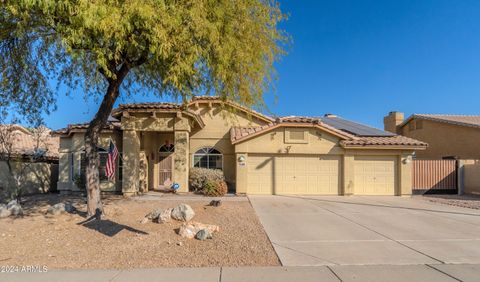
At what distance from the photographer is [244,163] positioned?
54.9 feet

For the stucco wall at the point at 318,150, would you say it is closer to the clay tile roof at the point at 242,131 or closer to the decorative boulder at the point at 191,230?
the clay tile roof at the point at 242,131

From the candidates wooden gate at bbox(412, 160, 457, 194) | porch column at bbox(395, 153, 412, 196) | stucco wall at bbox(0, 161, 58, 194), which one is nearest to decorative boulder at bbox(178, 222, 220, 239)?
stucco wall at bbox(0, 161, 58, 194)

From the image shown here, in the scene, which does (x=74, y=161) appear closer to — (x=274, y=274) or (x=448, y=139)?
(x=274, y=274)

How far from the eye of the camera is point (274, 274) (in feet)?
17.6

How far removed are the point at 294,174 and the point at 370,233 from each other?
8.85 meters

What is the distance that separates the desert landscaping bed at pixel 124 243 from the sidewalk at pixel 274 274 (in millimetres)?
310

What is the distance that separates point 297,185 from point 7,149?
523 inches

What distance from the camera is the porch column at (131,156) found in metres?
15.5

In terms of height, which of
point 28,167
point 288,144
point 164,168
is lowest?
Answer: point 164,168

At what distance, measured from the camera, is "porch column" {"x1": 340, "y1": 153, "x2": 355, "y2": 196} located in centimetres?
1686

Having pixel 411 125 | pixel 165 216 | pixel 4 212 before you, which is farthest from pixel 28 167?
pixel 411 125

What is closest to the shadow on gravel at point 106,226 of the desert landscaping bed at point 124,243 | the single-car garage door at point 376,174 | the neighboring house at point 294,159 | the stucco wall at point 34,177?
the desert landscaping bed at point 124,243

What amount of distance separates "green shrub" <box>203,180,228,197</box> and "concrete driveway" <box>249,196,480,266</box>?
2.68m

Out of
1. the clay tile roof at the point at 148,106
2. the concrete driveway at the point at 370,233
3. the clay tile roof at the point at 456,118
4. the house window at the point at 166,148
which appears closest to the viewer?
the concrete driveway at the point at 370,233
